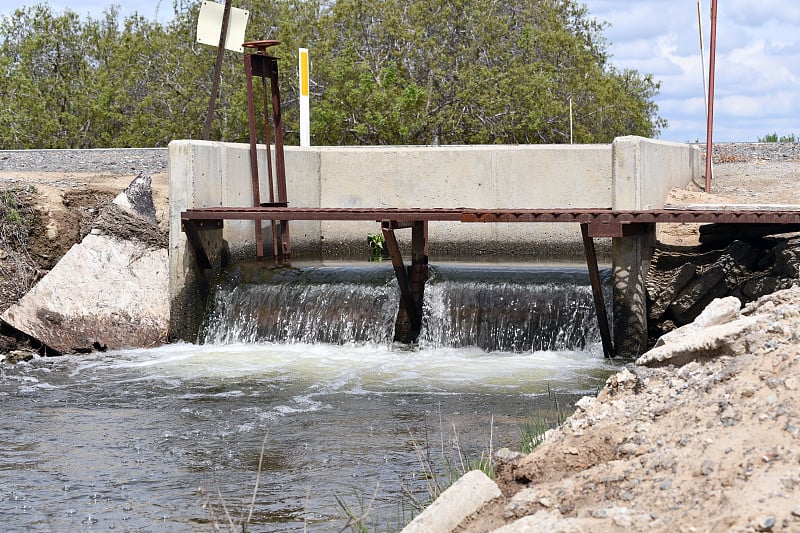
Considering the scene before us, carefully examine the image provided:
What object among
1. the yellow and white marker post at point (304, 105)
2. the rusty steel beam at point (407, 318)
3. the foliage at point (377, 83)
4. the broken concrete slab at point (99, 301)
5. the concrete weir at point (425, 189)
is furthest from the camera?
the foliage at point (377, 83)

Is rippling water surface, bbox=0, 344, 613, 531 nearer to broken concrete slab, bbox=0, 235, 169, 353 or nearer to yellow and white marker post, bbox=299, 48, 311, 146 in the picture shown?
broken concrete slab, bbox=0, 235, 169, 353

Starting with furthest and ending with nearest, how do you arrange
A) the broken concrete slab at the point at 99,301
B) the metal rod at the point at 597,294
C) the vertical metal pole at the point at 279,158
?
1. the vertical metal pole at the point at 279,158
2. the broken concrete slab at the point at 99,301
3. the metal rod at the point at 597,294

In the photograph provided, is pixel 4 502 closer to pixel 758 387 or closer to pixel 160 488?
pixel 160 488

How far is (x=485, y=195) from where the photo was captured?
1723cm

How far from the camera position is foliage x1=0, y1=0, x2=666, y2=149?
91.1 ft

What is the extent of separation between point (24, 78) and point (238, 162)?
20689 millimetres

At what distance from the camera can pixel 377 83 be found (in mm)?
28250

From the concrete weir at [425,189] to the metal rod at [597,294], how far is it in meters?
1.82

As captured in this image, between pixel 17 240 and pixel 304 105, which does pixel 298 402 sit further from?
→ pixel 304 105

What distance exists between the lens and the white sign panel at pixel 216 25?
16609mm

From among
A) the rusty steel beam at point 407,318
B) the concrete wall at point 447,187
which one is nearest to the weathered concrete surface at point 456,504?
the rusty steel beam at point 407,318

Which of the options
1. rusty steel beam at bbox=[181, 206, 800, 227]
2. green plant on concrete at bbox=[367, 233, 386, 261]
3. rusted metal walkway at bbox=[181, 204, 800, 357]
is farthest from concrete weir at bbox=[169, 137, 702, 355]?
rusty steel beam at bbox=[181, 206, 800, 227]

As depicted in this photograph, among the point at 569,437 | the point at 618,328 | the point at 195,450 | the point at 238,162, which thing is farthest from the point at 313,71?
the point at 569,437

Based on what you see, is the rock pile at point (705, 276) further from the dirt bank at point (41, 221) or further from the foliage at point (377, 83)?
the foliage at point (377, 83)
